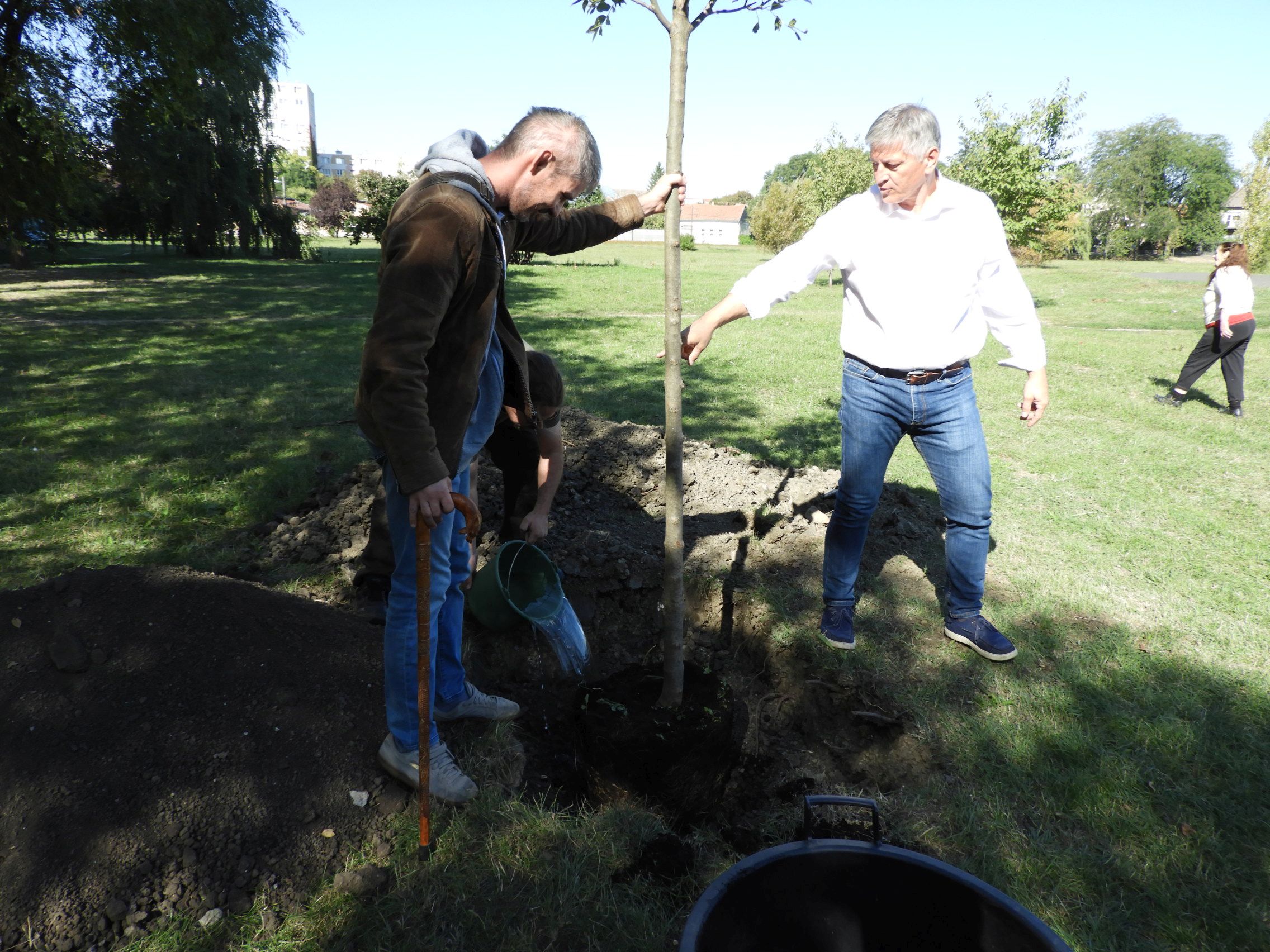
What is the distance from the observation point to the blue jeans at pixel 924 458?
319 centimetres

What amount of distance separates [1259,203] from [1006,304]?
21594 mm

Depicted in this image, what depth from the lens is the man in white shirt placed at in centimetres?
300

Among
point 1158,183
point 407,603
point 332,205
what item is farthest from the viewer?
point 1158,183

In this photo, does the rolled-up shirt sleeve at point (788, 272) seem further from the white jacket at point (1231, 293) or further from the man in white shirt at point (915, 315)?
the white jacket at point (1231, 293)

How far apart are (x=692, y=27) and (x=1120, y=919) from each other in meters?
2.89

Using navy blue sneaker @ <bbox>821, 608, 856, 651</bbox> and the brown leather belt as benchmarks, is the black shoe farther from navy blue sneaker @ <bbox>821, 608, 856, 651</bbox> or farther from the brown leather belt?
the brown leather belt

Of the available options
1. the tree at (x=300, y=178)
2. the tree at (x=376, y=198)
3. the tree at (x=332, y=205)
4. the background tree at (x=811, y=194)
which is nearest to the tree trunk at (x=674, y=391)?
the background tree at (x=811, y=194)

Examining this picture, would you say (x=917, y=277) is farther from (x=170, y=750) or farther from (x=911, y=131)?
(x=170, y=750)

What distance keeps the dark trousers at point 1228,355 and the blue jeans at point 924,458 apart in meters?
7.39

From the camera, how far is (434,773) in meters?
2.58

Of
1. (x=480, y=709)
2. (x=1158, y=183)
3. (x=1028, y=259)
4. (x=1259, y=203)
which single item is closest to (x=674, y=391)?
(x=480, y=709)

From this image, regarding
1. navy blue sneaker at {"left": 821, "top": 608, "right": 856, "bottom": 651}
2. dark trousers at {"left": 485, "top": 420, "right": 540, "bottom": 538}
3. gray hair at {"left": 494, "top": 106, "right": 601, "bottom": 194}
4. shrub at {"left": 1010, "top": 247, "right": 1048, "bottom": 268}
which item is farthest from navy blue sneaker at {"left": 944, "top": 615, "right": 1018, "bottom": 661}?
shrub at {"left": 1010, "top": 247, "right": 1048, "bottom": 268}

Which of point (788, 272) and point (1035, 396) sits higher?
point (788, 272)

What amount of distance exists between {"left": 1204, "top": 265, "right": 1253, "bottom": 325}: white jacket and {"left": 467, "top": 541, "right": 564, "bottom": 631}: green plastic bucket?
896 cm
